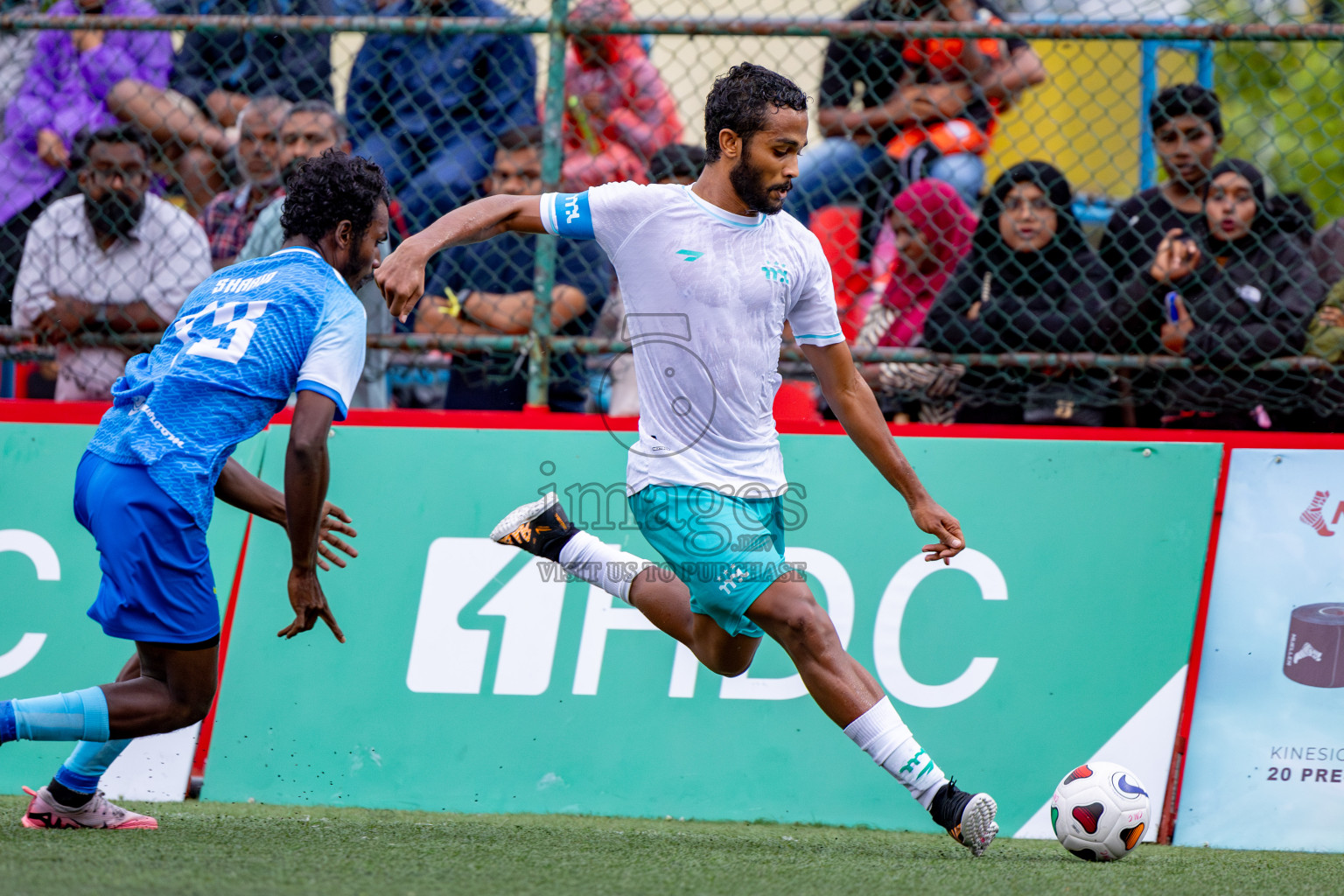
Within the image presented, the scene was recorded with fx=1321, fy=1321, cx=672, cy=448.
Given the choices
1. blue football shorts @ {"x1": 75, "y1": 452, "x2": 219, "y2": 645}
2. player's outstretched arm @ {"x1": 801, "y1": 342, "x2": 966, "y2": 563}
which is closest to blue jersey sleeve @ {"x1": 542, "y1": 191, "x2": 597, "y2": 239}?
player's outstretched arm @ {"x1": 801, "y1": 342, "x2": 966, "y2": 563}

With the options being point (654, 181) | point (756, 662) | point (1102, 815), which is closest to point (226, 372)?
point (756, 662)

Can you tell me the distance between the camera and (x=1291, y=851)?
15.5ft

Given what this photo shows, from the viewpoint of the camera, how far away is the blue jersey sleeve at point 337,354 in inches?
142

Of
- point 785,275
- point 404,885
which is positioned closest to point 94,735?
point 404,885

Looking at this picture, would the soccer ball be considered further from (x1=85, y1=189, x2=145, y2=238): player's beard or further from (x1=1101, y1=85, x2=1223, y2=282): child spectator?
(x1=85, y1=189, x2=145, y2=238): player's beard

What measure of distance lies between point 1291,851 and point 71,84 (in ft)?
20.9

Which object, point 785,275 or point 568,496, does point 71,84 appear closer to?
point 568,496

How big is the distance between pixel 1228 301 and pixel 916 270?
1.27 m

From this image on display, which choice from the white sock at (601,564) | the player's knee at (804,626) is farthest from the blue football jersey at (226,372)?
the player's knee at (804,626)

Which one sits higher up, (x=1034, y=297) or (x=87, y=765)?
(x=1034, y=297)

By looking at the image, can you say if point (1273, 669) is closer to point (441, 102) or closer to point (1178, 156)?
point (1178, 156)

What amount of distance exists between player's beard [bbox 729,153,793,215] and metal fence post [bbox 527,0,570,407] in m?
1.64

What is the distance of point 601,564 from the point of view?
4.54 m

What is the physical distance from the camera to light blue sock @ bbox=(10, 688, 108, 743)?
144 inches
